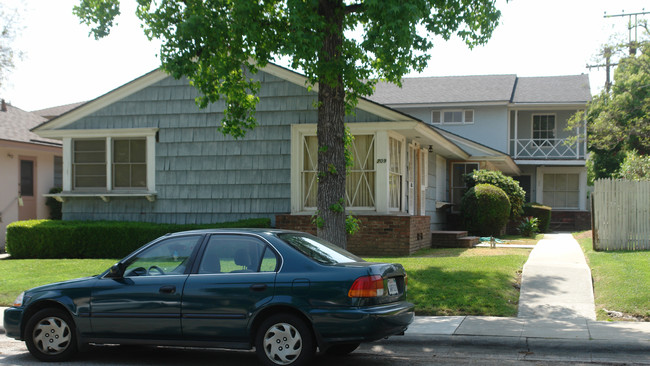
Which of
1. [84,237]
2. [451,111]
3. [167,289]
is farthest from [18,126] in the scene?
[451,111]

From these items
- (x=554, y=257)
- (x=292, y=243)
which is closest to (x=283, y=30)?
(x=292, y=243)

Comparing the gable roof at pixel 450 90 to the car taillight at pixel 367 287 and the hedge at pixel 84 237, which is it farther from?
the car taillight at pixel 367 287

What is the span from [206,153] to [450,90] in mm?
18777

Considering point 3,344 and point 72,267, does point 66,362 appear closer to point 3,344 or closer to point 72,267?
point 3,344

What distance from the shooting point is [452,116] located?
3127 centimetres

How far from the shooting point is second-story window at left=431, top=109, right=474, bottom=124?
31078 mm

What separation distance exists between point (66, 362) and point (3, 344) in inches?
64.2

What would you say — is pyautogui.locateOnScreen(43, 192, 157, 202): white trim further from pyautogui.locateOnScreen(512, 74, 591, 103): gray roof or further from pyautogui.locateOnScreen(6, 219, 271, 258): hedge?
pyautogui.locateOnScreen(512, 74, 591, 103): gray roof

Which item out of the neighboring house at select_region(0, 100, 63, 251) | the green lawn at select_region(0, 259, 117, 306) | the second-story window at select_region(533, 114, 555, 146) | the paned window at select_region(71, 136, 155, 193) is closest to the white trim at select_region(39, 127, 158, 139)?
the paned window at select_region(71, 136, 155, 193)

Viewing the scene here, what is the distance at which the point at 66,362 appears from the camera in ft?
22.8

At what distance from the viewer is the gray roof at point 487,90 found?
30578 millimetres

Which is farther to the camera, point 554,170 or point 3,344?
point 554,170

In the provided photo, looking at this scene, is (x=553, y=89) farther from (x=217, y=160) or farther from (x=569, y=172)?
(x=217, y=160)

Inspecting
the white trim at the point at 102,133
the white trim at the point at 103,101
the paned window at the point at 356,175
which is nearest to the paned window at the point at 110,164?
the white trim at the point at 102,133
